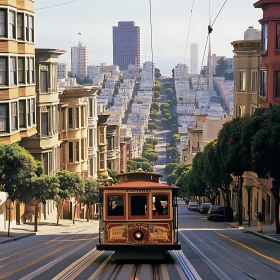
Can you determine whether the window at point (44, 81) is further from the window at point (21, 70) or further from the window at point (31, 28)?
the window at point (21, 70)

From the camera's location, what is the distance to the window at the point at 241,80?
65.8 metres

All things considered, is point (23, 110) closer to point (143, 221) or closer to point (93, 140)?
point (143, 221)

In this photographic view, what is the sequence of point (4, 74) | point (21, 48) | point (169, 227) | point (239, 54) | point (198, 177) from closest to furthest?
point (169, 227) → point (4, 74) → point (21, 48) → point (239, 54) → point (198, 177)

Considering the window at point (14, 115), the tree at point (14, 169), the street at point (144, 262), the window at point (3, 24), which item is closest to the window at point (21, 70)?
the window at point (14, 115)

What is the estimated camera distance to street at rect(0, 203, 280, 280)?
22108 millimetres

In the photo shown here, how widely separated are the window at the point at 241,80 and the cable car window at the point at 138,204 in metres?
41.9

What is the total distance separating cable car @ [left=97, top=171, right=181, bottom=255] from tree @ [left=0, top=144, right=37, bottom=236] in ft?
49.3

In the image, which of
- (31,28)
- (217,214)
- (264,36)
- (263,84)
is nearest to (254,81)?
(217,214)

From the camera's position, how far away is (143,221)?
965 inches

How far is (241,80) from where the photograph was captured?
66.8 metres

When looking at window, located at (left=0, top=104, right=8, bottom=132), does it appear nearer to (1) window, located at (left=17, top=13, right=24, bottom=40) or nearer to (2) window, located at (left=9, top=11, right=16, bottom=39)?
(2) window, located at (left=9, top=11, right=16, bottom=39)

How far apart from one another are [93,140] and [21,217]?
26.2 meters

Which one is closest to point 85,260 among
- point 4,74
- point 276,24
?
point 4,74

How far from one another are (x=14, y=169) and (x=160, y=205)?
1630 centimetres
